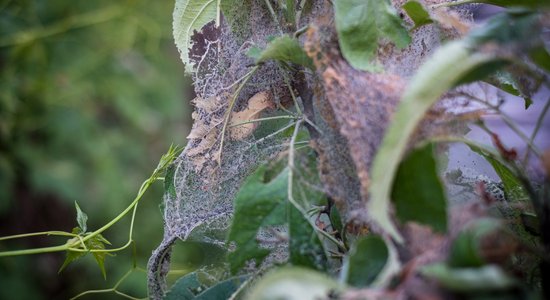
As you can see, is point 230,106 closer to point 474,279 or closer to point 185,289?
point 185,289

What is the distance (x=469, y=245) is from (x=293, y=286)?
0.10 metres

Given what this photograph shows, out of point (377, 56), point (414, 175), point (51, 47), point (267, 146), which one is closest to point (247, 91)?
point (267, 146)

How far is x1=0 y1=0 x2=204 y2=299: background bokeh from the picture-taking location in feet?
7.01

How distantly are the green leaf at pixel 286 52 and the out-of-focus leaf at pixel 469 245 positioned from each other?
0.24 metres

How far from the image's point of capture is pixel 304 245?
17.6 inches

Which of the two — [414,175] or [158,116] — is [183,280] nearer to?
[414,175]

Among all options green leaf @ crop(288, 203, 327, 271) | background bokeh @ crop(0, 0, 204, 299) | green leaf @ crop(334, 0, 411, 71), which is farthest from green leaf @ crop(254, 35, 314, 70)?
background bokeh @ crop(0, 0, 204, 299)

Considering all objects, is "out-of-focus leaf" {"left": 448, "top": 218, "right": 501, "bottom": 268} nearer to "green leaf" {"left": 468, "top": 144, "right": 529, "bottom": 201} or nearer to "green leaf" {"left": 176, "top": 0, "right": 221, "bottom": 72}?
"green leaf" {"left": 468, "top": 144, "right": 529, "bottom": 201}

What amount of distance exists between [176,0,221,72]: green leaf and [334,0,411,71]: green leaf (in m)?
0.19

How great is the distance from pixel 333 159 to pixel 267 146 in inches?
5.6

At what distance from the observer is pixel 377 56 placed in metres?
0.51

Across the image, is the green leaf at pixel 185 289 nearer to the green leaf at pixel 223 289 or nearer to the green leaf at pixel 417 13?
the green leaf at pixel 223 289

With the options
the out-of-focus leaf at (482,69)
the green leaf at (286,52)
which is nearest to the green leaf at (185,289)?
the green leaf at (286,52)

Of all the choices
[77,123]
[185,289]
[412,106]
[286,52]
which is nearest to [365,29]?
[286,52]
